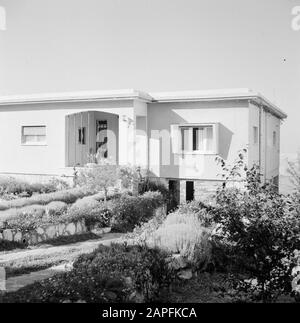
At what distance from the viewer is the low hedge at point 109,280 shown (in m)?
6.73

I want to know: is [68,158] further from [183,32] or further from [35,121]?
[183,32]

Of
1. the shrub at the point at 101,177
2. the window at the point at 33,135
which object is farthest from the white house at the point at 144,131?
the shrub at the point at 101,177

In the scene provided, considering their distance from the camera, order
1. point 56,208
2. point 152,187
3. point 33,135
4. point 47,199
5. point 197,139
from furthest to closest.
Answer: point 33,135 < point 152,187 < point 197,139 < point 47,199 < point 56,208

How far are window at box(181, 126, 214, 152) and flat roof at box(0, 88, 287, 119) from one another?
1.19m

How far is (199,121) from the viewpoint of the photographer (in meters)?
18.3

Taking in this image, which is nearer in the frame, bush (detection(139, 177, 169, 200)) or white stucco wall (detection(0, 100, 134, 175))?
bush (detection(139, 177, 169, 200))

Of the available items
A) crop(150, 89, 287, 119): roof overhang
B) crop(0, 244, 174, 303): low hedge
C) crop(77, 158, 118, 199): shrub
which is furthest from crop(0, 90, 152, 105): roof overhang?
crop(0, 244, 174, 303): low hedge

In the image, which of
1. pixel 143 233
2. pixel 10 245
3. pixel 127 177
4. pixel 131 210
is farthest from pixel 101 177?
pixel 143 233

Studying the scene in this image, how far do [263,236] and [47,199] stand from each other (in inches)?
360

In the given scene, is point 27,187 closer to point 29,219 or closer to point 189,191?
point 29,219

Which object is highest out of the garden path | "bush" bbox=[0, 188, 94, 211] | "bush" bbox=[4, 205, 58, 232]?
"bush" bbox=[0, 188, 94, 211]

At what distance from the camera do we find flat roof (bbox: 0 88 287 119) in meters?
17.5

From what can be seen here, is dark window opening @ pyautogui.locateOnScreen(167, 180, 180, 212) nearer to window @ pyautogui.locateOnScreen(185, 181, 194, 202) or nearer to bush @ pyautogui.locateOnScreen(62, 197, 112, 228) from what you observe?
window @ pyautogui.locateOnScreen(185, 181, 194, 202)

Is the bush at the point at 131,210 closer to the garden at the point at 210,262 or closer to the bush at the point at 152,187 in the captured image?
the bush at the point at 152,187
